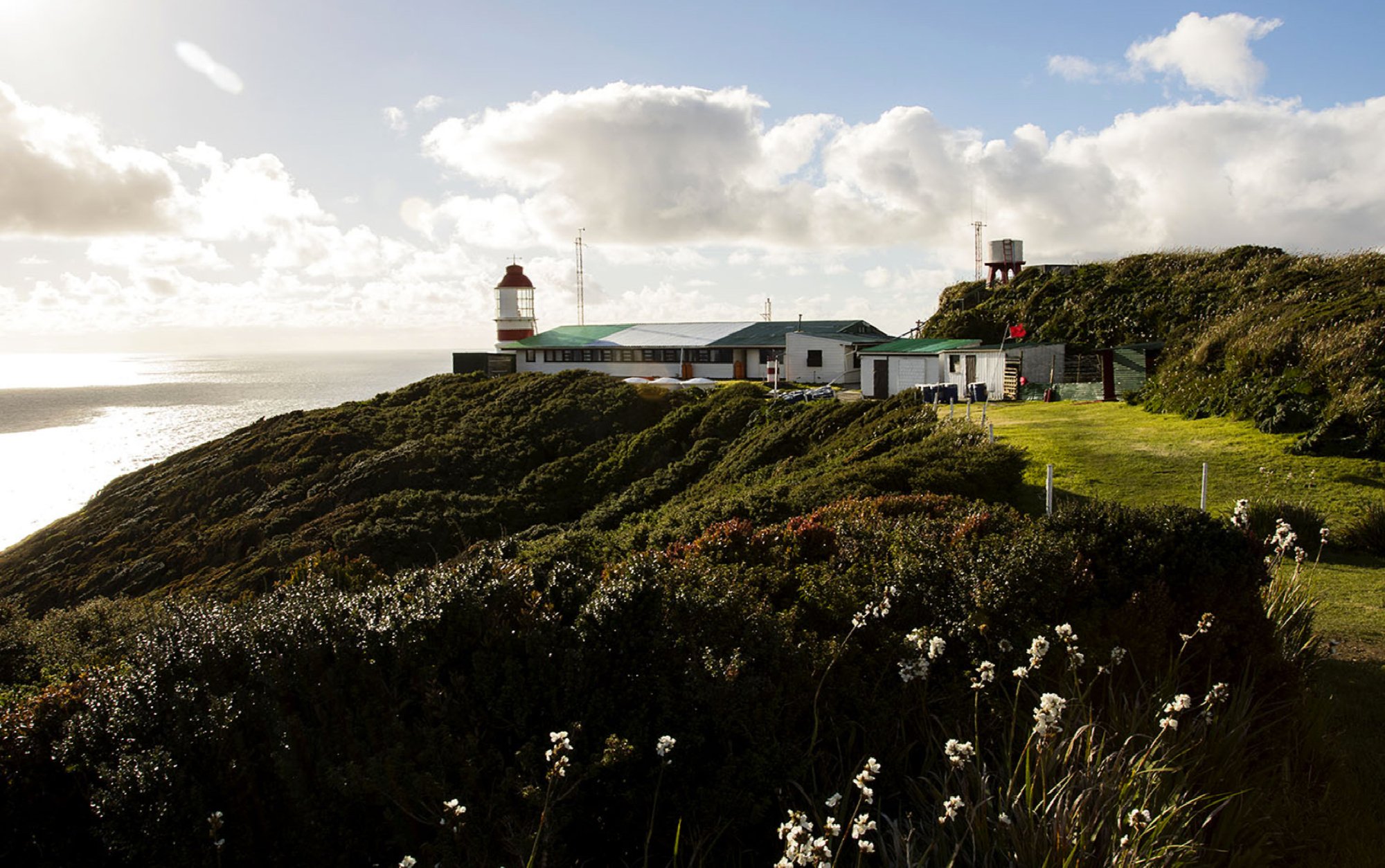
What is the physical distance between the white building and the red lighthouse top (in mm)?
4971

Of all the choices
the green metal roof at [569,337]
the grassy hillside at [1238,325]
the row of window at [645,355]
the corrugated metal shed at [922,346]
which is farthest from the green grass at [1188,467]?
the green metal roof at [569,337]

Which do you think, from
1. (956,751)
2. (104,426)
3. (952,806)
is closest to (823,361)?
(956,751)

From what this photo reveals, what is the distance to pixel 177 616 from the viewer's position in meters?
4.90

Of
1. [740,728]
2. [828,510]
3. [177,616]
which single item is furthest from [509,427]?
[740,728]

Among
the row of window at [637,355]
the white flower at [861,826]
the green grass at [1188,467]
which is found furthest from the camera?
the row of window at [637,355]

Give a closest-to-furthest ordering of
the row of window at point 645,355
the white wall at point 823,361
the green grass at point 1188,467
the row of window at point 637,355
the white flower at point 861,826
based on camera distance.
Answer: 1. the white flower at point 861,826
2. the green grass at point 1188,467
3. the white wall at point 823,361
4. the row of window at point 645,355
5. the row of window at point 637,355

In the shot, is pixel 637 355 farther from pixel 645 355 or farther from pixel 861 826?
pixel 861 826

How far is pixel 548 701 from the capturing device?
3773 mm

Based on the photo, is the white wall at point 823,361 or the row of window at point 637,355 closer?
the white wall at point 823,361

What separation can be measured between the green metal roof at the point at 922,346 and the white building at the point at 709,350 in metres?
6.49

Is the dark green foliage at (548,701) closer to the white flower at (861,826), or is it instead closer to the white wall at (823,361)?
the white flower at (861,826)

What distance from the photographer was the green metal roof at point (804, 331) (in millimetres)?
42406

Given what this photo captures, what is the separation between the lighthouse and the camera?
190 feet

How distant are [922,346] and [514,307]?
34513 mm
